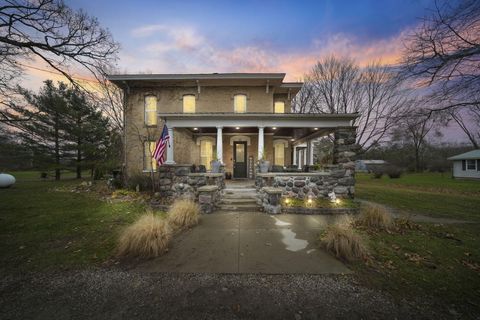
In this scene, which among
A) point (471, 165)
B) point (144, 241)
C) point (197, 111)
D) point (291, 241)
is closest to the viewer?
point (144, 241)

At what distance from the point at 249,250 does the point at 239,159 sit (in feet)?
31.8

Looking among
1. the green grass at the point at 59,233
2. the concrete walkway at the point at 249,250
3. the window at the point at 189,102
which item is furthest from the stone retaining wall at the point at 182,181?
the window at the point at 189,102

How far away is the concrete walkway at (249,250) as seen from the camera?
3.18 meters

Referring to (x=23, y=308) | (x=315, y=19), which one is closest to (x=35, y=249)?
(x=23, y=308)

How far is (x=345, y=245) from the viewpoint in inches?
140

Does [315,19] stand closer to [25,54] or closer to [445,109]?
[445,109]

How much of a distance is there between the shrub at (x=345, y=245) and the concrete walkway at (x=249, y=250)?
20 cm

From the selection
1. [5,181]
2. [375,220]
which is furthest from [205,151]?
[5,181]

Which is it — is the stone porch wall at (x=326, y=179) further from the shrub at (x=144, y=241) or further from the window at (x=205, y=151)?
the window at (x=205, y=151)

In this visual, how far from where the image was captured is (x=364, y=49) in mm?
11555

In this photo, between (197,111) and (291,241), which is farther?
(197,111)

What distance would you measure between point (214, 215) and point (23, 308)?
4282 mm

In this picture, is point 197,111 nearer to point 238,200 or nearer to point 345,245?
point 238,200

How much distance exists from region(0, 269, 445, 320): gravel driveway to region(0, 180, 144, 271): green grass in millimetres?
529
